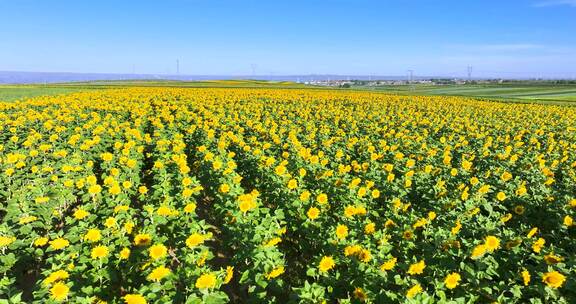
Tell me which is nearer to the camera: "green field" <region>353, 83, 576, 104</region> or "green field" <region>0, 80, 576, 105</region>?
"green field" <region>0, 80, 576, 105</region>

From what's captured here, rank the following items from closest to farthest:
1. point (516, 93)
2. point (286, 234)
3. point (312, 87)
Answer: point (286, 234)
point (516, 93)
point (312, 87)

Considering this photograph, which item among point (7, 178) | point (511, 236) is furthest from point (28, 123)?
point (511, 236)

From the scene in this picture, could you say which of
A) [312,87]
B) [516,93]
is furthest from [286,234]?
[516,93]

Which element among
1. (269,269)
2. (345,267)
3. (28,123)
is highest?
(28,123)

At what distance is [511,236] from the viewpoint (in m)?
5.53

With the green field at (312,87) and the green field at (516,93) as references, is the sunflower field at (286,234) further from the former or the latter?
the green field at (516,93)

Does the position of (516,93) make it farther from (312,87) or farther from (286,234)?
(286,234)

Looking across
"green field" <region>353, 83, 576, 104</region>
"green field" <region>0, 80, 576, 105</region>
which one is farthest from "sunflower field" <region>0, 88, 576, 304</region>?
"green field" <region>353, 83, 576, 104</region>

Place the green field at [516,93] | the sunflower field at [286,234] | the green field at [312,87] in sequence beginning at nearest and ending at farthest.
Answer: the sunflower field at [286,234] < the green field at [312,87] < the green field at [516,93]

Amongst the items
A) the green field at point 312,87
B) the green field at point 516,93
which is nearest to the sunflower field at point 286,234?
the green field at point 312,87

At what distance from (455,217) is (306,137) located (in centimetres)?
697

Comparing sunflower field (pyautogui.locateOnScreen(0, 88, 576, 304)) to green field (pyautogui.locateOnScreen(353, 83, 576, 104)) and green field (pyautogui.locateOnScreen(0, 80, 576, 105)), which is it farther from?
green field (pyautogui.locateOnScreen(353, 83, 576, 104))

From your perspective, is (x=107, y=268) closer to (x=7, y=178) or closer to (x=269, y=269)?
(x=269, y=269)

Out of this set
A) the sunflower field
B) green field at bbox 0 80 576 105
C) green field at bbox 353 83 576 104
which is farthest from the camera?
green field at bbox 353 83 576 104
